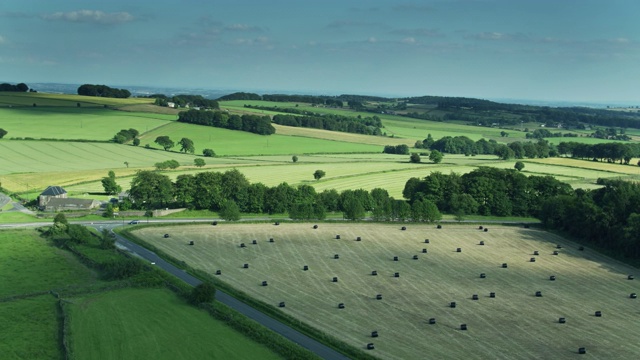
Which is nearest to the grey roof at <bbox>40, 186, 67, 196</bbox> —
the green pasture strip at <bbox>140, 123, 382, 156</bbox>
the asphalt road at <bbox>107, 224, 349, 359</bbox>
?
the asphalt road at <bbox>107, 224, 349, 359</bbox>

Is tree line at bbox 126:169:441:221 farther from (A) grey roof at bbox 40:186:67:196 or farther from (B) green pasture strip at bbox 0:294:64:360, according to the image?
(B) green pasture strip at bbox 0:294:64:360

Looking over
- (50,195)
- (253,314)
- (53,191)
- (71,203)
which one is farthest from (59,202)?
(253,314)

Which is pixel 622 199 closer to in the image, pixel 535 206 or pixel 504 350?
pixel 535 206

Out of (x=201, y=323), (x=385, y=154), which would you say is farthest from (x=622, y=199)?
(x=385, y=154)

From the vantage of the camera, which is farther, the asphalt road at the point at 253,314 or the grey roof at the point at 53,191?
the grey roof at the point at 53,191

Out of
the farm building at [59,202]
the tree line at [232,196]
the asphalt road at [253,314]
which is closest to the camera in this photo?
the asphalt road at [253,314]

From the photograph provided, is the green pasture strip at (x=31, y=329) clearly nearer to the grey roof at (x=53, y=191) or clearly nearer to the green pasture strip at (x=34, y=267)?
→ the green pasture strip at (x=34, y=267)

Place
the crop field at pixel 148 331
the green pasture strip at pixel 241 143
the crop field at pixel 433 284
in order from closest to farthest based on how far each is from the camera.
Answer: the crop field at pixel 148 331 < the crop field at pixel 433 284 < the green pasture strip at pixel 241 143

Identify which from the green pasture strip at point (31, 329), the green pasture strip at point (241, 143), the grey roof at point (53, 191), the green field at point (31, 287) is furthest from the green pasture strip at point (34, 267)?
the green pasture strip at point (241, 143)
